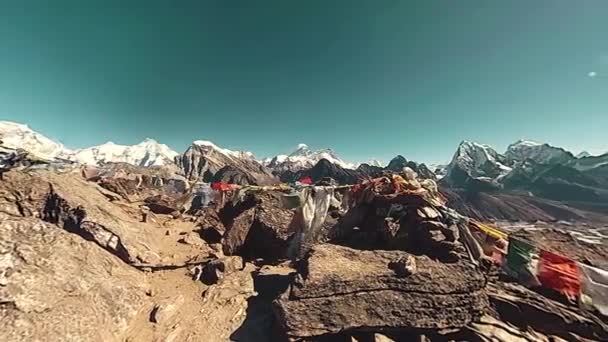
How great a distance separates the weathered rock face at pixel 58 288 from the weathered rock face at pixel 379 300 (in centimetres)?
555

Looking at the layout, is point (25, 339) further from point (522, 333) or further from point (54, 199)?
point (522, 333)

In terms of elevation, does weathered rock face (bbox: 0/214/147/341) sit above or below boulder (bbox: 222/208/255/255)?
below

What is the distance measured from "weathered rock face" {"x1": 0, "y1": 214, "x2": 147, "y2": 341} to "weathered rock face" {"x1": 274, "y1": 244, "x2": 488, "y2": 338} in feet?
18.2

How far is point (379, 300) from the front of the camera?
27.8ft

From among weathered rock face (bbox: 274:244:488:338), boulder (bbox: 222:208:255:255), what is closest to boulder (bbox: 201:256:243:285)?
boulder (bbox: 222:208:255:255)

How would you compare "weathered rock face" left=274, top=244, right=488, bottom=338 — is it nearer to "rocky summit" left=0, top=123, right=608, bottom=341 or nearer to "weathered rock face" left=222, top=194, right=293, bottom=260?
"rocky summit" left=0, top=123, right=608, bottom=341

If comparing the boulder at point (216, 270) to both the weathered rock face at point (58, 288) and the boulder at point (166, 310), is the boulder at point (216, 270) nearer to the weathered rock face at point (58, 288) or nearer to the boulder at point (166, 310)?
the boulder at point (166, 310)

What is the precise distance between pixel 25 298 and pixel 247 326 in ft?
20.6

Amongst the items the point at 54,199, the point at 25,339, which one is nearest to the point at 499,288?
the point at 25,339

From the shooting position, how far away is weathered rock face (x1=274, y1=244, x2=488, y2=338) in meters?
8.24

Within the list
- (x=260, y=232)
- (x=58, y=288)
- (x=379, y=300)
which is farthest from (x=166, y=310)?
(x=379, y=300)

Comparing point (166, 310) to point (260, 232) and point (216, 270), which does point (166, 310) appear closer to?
point (216, 270)

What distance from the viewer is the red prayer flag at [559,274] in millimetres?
9234

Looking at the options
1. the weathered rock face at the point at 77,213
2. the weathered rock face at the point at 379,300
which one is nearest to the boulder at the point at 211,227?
the weathered rock face at the point at 77,213
